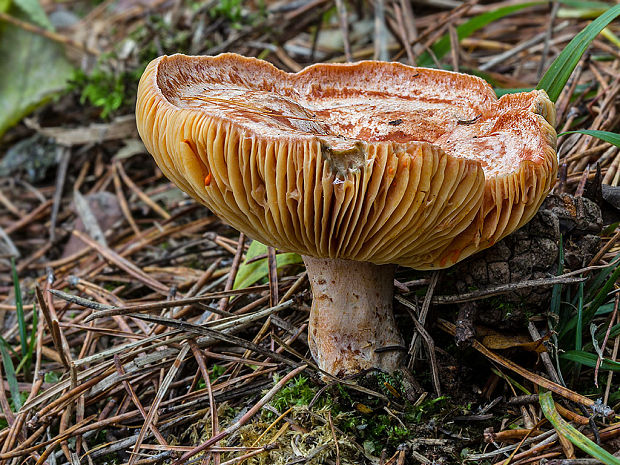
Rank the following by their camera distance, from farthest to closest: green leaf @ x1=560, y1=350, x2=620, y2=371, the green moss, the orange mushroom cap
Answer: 1. the green moss
2. green leaf @ x1=560, y1=350, x2=620, y2=371
3. the orange mushroom cap

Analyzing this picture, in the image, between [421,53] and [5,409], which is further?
[421,53]

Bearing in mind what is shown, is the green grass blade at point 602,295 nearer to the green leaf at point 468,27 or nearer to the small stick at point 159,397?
the small stick at point 159,397

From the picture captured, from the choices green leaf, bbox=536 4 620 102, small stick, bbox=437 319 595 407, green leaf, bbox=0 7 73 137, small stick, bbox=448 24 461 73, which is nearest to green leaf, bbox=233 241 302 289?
small stick, bbox=437 319 595 407

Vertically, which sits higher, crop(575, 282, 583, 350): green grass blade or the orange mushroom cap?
the orange mushroom cap

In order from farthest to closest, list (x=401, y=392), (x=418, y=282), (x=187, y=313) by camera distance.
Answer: (x=187, y=313)
(x=418, y=282)
(x=401, y=392)

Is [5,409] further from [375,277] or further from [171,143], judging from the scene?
[375,277]

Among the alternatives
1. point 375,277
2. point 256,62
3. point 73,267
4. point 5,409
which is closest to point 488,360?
point 375,277

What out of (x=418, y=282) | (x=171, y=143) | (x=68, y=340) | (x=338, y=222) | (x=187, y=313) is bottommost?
(x=68, y=340)

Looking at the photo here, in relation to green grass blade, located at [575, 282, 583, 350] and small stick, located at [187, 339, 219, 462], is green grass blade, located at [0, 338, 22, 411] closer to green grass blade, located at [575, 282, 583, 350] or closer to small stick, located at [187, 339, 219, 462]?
small stick, located at [187, 339, 219, 462]
